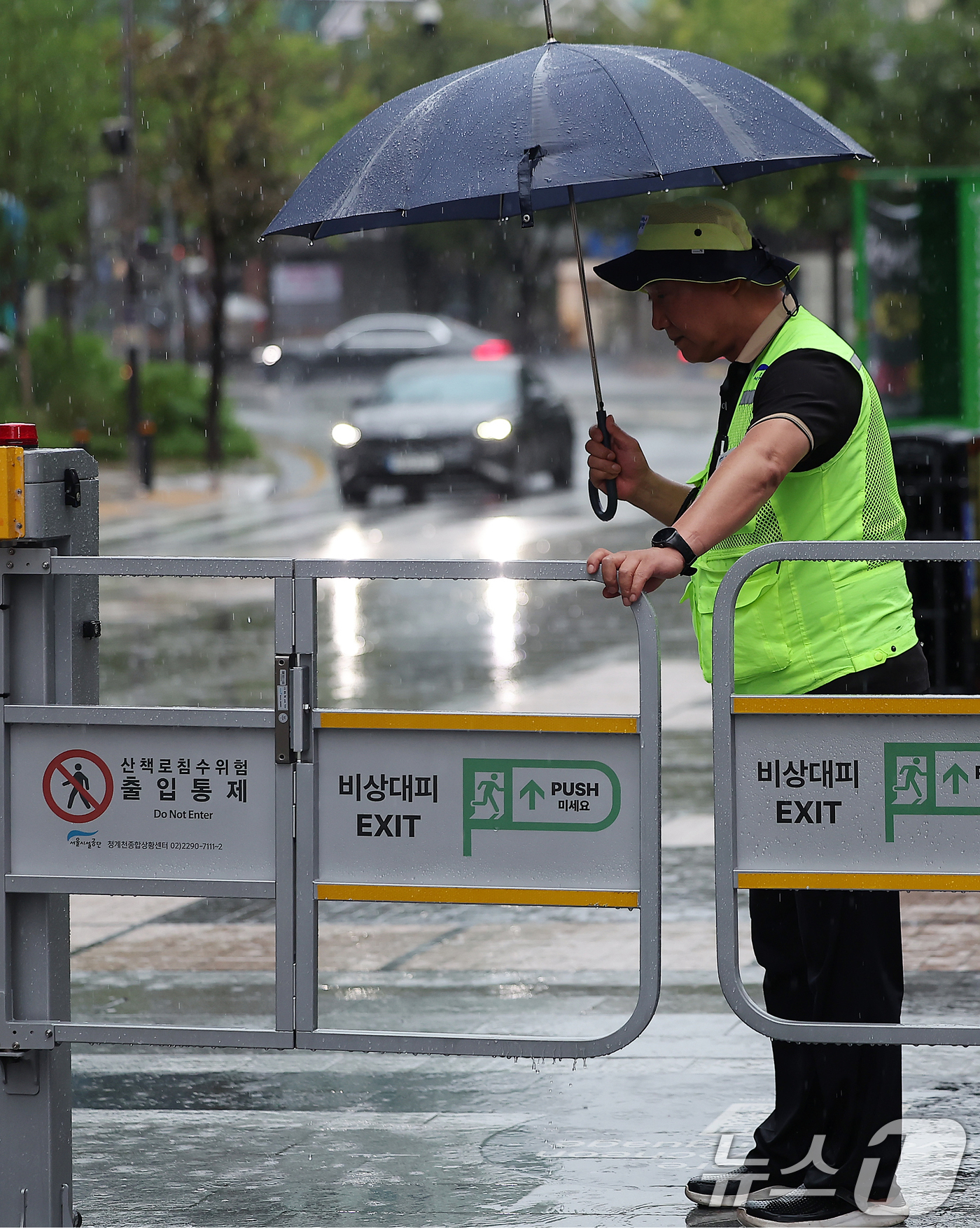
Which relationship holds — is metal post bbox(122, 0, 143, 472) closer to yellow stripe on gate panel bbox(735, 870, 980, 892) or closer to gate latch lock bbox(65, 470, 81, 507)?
gate latch lock bbox(65, 470, 81, 507)

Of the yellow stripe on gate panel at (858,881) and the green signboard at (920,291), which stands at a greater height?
the green signboard at (920,291)

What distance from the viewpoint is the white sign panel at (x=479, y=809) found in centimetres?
383

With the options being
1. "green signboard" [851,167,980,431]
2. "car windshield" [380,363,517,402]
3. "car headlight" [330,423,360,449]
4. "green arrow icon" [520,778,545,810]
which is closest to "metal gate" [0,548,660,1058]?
"green arrow icon" [520,778,545,810]

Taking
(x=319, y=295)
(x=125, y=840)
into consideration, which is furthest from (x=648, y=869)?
(x=319, y=295)

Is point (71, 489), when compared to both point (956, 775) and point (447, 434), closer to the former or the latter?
point (956, 775)

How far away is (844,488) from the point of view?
13.4 feet

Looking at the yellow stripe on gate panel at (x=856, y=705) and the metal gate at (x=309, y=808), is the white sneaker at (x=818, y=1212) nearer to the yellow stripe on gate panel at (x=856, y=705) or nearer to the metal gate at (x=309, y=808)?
the metal gate at (x=309, y=808)

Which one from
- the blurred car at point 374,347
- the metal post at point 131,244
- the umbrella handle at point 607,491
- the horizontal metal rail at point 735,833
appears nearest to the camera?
the horizontal metal rail at point 735,833

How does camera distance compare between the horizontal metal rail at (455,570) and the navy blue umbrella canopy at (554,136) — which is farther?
the navy blue umbrella canopy at (554,136)

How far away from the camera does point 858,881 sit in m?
3.78

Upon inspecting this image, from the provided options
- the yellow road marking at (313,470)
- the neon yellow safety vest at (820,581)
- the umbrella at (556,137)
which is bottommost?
the neon yellow safety vest at (820,581)

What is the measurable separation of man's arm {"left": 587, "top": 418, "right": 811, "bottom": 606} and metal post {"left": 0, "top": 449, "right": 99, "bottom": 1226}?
1043 millimetres

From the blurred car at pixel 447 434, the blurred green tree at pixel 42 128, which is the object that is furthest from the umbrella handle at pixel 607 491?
the blurred green tree at pixel 42 128

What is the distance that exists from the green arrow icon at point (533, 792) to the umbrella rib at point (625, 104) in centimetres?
122
